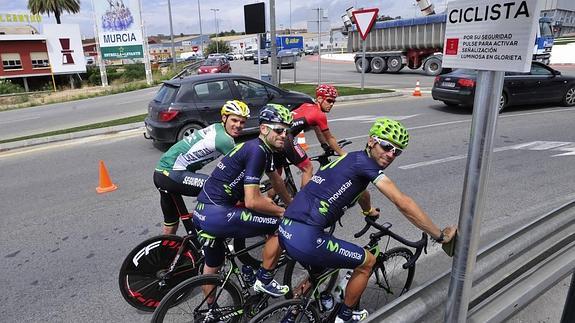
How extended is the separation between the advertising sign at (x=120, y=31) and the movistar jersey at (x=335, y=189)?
94.8 feet

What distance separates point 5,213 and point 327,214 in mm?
5394

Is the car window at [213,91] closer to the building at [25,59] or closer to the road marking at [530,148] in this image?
the road marking at [530,148]

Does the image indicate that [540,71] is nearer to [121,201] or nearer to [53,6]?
[121,201]

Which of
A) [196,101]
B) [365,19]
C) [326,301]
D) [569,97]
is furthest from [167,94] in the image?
[569,97]

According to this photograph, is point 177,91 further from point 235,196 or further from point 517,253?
point 517,253

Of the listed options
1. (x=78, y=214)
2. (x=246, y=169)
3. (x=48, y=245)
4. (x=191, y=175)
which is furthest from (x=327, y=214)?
(x=78, y=214)

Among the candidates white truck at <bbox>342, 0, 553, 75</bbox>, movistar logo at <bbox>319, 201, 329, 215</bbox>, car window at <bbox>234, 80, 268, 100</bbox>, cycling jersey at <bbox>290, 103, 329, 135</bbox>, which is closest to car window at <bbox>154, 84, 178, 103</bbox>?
car window at <bbox>234, 80, 268, 100</bbox>

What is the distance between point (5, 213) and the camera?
5.81 meters

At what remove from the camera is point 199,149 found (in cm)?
389

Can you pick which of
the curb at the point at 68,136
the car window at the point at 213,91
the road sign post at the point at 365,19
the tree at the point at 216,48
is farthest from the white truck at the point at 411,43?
the tree at the point at 216,48

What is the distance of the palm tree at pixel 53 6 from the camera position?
1858 inches

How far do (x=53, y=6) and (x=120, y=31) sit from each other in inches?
1059

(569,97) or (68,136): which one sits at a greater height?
(569,97)

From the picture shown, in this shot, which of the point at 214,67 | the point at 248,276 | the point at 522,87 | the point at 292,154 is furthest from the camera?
the point at 214,67
